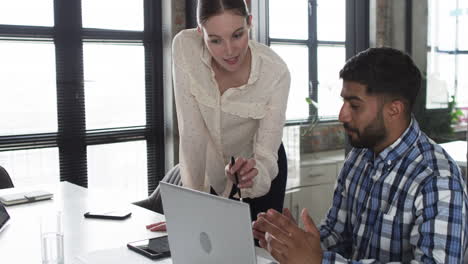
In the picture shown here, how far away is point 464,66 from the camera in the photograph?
2.20m

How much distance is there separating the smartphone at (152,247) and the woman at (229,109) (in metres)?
0.36

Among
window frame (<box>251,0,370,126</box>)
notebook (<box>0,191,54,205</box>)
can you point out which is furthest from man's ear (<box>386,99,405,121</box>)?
notebook (<box>0,191,54,205</box>)

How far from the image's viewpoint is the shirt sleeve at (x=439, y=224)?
3.66 ft

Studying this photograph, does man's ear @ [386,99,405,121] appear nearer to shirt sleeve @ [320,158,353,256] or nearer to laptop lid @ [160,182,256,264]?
shirt sleeve @ [320,158,353,256]

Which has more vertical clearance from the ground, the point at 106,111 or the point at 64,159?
the point at 106,111

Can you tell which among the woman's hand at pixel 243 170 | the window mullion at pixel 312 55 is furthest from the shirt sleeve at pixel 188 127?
the window mullion at pixel 312 55

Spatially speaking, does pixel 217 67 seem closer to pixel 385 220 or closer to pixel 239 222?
pixel 385 220

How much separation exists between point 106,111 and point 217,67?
201 cm

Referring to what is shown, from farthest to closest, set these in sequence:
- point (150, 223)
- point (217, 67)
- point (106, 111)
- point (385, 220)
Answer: point (106, 111)
point (217, 67)
point (150, 223)
point (385, 220)

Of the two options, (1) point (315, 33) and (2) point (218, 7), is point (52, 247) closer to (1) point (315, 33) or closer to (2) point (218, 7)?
(2) point (218, 7)

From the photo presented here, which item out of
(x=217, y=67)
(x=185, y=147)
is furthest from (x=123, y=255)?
(x=217, y=67)

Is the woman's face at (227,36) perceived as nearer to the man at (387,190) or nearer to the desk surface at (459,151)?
the man at (387,190)

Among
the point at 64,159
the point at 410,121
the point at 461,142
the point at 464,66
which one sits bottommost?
the point at 64,159

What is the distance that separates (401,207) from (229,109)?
0.83 m
